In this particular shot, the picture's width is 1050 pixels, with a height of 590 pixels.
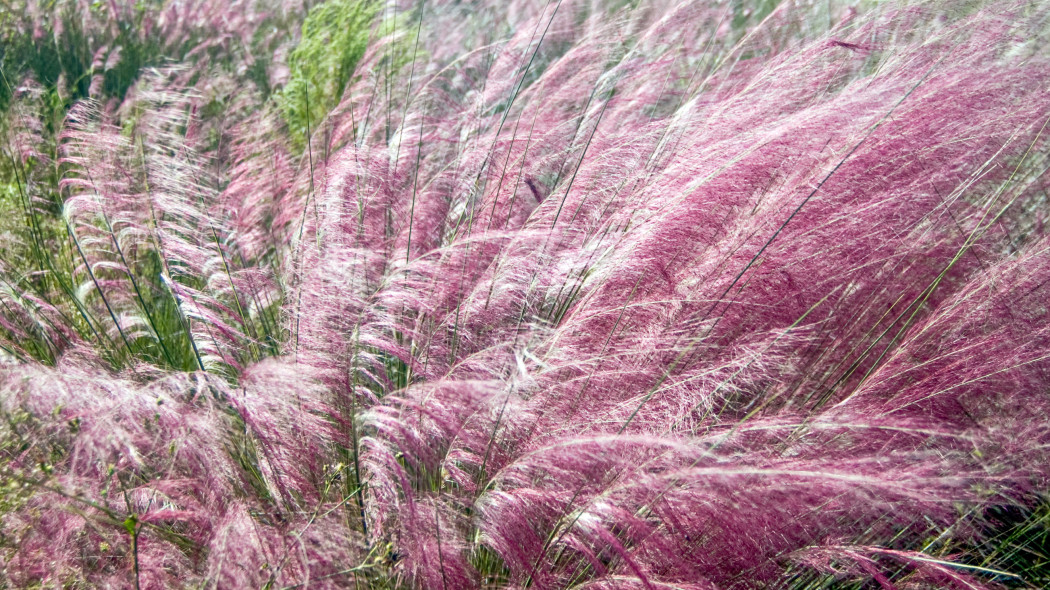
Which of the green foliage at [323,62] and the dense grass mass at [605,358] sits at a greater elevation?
the green foliage at [323,62]

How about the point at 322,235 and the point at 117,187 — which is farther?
the point at 117,187

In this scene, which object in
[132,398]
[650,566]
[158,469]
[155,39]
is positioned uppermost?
[155,39]

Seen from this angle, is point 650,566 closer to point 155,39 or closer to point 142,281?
point 142,281

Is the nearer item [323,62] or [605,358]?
[605,358]

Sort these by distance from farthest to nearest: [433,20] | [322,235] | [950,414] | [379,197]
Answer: [433,20]
[379,197]
[322,235]
[950,414]

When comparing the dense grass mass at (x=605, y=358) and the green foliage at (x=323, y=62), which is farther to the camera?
the green foliage at (x=323, y=62)

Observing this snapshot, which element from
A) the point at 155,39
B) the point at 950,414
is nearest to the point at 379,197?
the point at 950,414
